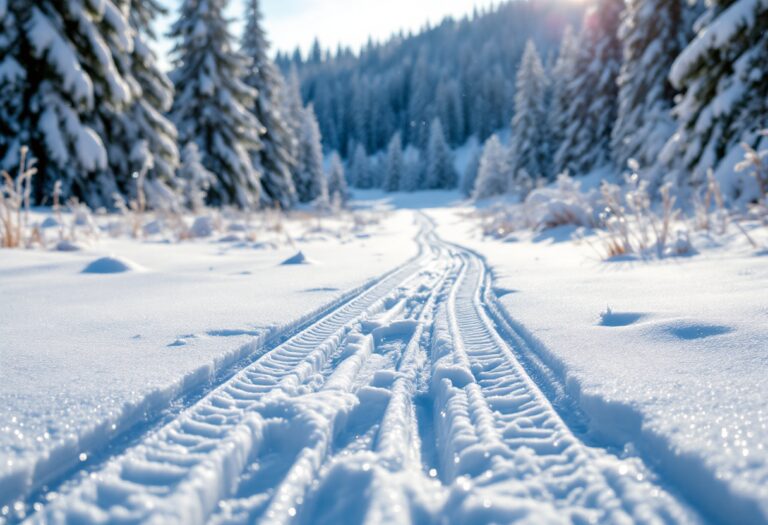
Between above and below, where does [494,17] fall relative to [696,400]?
above

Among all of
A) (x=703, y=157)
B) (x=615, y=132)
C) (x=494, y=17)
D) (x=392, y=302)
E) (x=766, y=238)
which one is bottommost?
(x=392, y=302)

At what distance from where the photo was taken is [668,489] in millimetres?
782

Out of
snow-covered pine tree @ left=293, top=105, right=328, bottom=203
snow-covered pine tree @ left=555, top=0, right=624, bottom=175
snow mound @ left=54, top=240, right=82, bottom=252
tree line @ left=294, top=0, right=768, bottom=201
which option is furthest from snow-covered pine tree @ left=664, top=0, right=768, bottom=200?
snow-covered pine tree @ left=293, top=105, right=328, bottom=203

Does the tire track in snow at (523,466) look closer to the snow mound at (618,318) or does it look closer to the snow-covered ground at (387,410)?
the snow-covered ground at (387,410)

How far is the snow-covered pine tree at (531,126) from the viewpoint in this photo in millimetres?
27906

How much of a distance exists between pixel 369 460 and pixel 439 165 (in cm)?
5080

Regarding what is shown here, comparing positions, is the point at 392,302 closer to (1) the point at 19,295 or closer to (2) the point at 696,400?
(2) the point at 696,400

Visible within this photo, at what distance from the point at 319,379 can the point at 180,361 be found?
1.45ft

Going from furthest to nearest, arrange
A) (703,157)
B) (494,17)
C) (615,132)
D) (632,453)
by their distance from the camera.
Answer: (494,17) → (615,132) → (703,157) → (632,453)

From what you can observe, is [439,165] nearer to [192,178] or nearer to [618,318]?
[192,178]

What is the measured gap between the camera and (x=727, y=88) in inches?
295

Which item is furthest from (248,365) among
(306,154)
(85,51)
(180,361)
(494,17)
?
(494,17)

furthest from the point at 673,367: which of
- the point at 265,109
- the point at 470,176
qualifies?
the point at 470,176

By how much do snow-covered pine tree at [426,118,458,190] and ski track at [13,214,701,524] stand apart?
50092 mm
